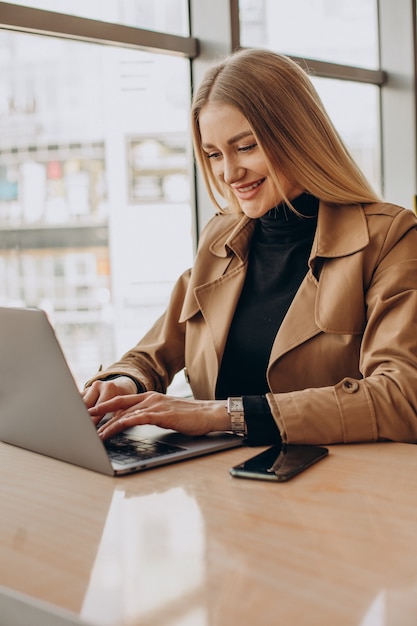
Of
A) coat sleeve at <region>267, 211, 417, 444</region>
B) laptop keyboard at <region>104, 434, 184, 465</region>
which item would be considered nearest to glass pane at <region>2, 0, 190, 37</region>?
coat sleeve at <region>267, 211, 417, 444</region>

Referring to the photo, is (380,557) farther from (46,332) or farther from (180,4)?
(180,4)

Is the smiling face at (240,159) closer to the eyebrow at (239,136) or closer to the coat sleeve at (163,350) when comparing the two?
the eyebrow at (239,136)

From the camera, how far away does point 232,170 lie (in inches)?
71.1

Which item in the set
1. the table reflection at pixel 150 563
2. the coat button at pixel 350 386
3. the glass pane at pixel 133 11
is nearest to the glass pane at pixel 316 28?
the glass pane at pixel 133 11

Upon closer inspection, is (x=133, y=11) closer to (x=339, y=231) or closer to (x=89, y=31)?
(x=89, y=31)

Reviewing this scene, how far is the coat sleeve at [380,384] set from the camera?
1.39 m

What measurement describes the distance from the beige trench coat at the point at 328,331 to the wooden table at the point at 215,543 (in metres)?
0.13

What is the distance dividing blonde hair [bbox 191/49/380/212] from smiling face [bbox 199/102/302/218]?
0.02 meters

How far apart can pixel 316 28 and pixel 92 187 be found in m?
1.45

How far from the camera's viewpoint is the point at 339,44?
362 cm

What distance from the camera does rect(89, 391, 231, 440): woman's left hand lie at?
54.9 inches

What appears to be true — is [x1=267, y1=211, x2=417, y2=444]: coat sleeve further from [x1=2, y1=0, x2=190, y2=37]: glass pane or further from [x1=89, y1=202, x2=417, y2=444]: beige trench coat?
[x1=2, y1=0, x2=190, y2=37]: glass pane


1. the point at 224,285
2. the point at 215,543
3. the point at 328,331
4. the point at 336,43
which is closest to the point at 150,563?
the point at 215,543

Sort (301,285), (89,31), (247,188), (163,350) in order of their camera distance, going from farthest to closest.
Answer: (89,31)
(163,350)
(247,188)
(301,285)
